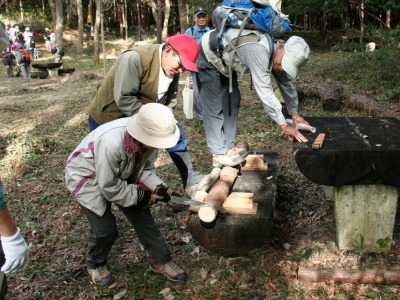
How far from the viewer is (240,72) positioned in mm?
4012

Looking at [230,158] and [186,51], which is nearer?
[186,51]

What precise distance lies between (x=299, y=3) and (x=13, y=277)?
15556 millimetres

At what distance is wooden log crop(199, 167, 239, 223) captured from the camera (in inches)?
119

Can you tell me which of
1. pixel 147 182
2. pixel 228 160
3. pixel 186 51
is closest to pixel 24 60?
pixel 228 160

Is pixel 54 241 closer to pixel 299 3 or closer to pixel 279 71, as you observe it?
pixel 279 71

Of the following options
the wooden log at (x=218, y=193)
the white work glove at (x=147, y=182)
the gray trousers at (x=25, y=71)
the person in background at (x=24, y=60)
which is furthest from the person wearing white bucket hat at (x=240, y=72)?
the gray trousers at (x=25, y=71)

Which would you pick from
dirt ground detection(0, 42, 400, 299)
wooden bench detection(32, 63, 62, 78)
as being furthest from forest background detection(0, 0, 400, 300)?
wooden bench detection(32, 63, 62, 78)

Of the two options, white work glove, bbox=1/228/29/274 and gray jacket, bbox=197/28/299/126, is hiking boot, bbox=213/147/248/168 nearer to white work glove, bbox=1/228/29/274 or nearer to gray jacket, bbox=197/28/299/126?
gray jacket, bbox=197/28/299/126

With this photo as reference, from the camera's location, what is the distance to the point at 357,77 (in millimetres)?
10188

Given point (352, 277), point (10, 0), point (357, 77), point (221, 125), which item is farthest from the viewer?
point (10, 0)

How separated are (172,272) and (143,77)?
1608 millimetres

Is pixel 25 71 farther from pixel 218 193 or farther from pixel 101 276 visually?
pixel 218 193

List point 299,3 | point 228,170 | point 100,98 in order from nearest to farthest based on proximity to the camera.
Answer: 1. point 100,98
2. point 228,170
3. point 299,3

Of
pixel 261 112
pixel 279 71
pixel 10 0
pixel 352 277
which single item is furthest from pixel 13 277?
pixel 10 0
